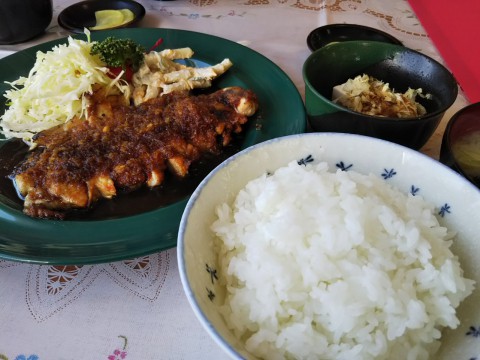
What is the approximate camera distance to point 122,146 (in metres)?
1.85

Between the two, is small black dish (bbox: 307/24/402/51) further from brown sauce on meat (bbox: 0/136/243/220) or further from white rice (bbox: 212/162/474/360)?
white rice (bbox: 212/162/474/360)

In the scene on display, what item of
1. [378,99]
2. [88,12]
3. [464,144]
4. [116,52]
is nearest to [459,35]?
[378,99]

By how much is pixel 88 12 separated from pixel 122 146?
170cm

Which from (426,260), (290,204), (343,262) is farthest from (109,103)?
(426,260)

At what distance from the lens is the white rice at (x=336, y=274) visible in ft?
3.33

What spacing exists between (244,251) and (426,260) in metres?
0.52

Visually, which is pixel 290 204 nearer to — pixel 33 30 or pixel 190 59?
pixel 190 59

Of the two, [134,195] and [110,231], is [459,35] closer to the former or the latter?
[134,195]

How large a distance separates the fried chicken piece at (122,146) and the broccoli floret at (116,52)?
0.74ft

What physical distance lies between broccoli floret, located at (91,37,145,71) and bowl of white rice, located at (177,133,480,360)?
1.27 m

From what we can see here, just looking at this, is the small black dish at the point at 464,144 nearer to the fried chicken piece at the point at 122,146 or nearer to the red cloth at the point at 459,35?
the red cloth at the point at 459,35

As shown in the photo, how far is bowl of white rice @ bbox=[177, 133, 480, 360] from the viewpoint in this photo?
1.01 metres

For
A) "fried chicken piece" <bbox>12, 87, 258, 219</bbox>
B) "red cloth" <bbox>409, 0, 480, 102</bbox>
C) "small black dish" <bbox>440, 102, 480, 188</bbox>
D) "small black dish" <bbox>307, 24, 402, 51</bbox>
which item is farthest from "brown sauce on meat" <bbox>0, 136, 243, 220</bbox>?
"red cloth" <bbox>409, 0, 480, 102</bbox>

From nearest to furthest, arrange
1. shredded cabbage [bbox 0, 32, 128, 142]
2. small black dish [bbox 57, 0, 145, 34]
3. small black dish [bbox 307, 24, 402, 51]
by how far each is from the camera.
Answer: shredded cabbage [bbox 0, 32, 128, 142], small black dish [bbox 307, 24, 402, 51], small black dish [bbox 57, 0, 145, 34]
